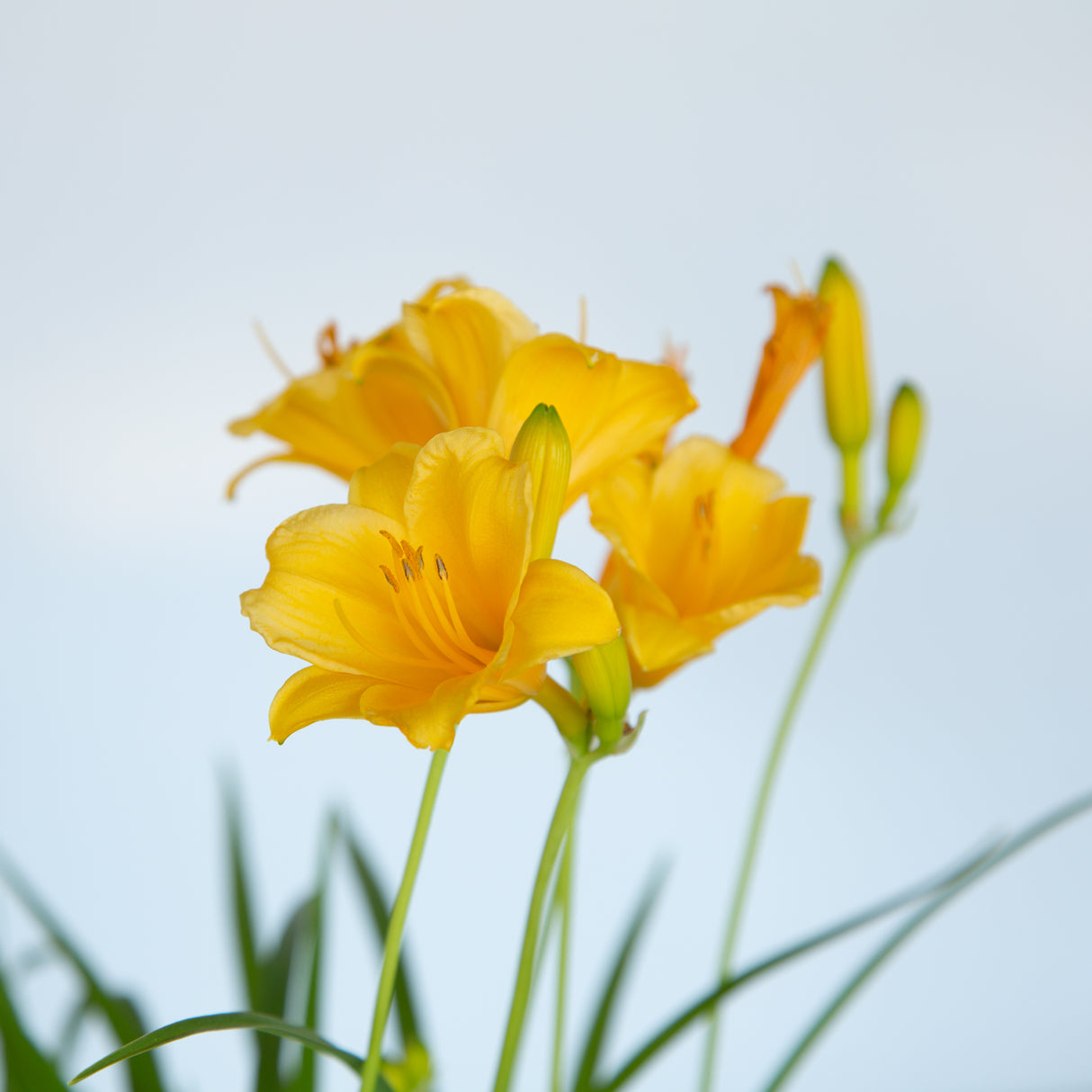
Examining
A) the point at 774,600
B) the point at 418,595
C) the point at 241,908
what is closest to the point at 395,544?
the point at 418,595

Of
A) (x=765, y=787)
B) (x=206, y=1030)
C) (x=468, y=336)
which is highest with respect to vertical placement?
(x=468, y=336)

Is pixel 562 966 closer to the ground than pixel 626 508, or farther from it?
closer to the ground

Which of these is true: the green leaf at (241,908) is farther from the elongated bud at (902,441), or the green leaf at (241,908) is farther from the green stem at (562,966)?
the elongated bud at (902,441)

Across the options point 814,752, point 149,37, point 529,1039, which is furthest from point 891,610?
point 149,37

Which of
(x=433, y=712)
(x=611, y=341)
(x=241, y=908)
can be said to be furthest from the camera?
(x=611, y=341)

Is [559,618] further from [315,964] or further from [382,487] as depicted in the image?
[315,964]

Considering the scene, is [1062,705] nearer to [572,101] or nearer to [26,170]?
[572,101]
